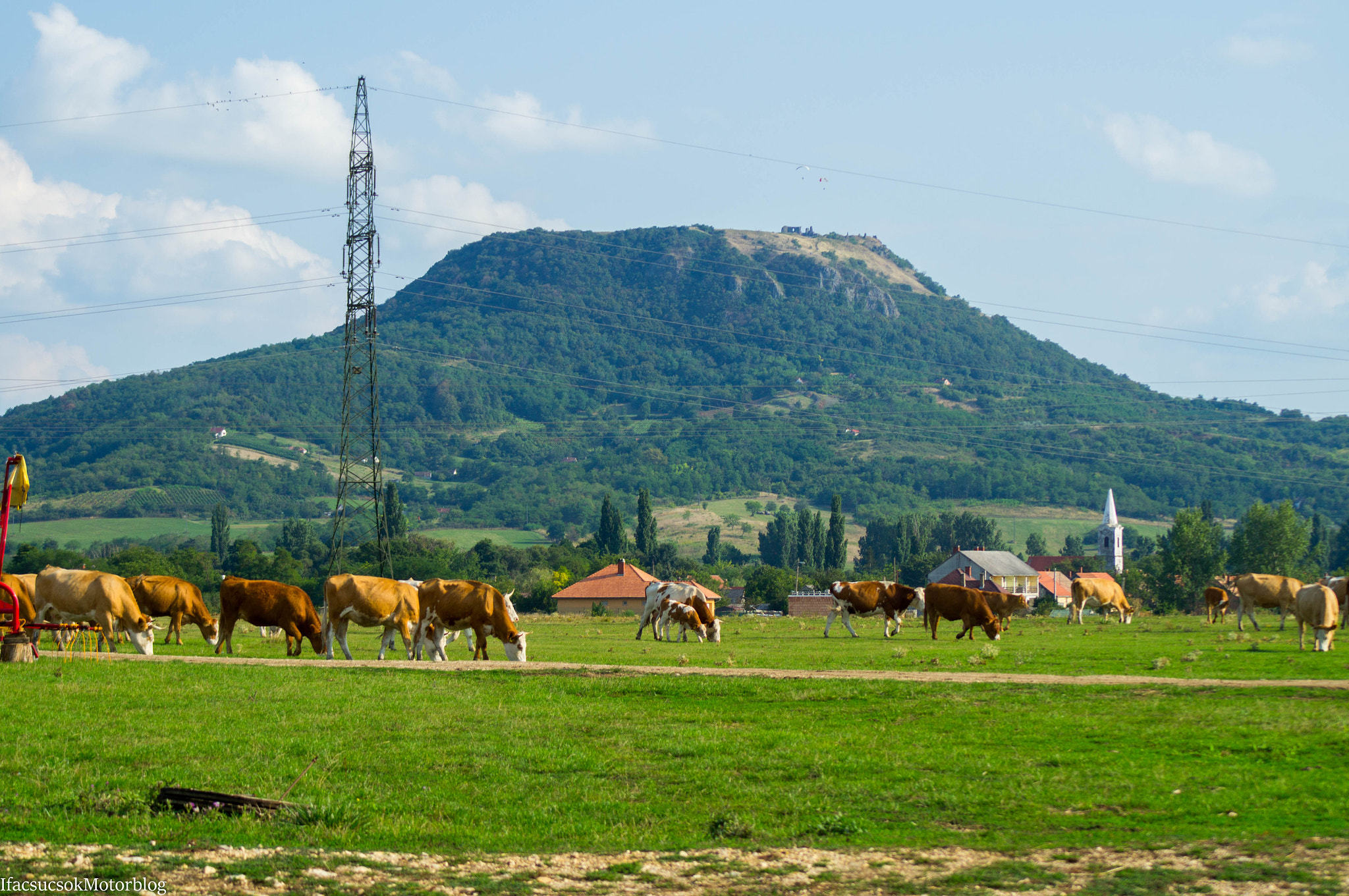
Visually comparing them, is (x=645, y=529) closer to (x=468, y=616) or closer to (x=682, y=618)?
(x=682, y=618)

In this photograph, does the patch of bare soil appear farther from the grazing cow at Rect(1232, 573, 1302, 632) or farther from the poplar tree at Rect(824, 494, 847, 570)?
the poplar tree at Rect(824, 494, 847, 570)

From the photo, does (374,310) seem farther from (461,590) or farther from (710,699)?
(710,699)

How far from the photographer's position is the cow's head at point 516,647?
2888 cm

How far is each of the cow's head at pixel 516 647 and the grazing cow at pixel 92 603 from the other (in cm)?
829

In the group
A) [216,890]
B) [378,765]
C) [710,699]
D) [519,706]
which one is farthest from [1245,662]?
[216,890]

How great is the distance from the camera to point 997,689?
2059cm

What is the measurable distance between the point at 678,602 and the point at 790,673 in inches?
709

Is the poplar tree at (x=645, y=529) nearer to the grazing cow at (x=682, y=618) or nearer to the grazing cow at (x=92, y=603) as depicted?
the grazing cow at (x=682, y=618)

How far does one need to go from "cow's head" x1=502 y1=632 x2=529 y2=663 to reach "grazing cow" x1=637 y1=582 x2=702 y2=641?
13044 millimetres

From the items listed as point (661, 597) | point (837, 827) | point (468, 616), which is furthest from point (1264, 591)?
point (837, 827)

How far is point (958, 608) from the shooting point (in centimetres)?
3828

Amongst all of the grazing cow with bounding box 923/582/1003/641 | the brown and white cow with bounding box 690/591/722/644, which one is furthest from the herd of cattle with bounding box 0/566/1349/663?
the brown and white cow with bounding box 690/591/722/644

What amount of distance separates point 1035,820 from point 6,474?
1756 centimetres

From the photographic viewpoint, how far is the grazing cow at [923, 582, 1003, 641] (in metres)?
37.7
